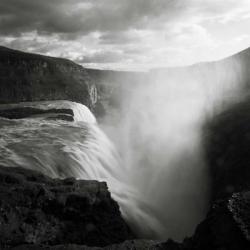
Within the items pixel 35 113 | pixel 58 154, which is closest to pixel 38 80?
pixel 35 113

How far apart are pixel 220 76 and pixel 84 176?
106 ft

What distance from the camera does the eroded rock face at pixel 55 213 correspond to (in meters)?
6.22

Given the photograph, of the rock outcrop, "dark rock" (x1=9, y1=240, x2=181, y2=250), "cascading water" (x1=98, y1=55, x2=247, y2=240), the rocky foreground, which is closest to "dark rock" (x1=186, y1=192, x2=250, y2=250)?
the rocky foreground

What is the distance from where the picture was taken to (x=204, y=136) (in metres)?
18.3

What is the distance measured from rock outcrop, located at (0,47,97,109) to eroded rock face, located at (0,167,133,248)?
6829cm

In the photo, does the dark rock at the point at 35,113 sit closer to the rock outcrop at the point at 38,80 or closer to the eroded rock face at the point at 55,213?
the eroded rock face at the point at 55,213

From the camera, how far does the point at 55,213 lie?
7148 mm

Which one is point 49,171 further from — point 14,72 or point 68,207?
point 14,72

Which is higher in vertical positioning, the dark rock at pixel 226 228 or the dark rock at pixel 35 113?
the dark rock at pixel 226 228

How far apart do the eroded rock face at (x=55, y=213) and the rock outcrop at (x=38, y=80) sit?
68291 millimetres

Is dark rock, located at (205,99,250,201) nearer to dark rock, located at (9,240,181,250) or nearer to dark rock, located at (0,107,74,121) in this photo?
dark rock, located at (9,240,181,250)

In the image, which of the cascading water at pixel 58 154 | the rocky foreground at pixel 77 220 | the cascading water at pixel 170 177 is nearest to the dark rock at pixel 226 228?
the rocky foreground at pixel 77 220

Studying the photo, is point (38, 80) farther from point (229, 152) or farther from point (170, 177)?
point (229, 152)

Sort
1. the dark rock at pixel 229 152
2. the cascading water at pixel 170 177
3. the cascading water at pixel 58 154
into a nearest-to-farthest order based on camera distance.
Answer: the cascading water at pixel 170 177 < the dark rock at pixel 229 152 < the cascading water at pixel 58 154
